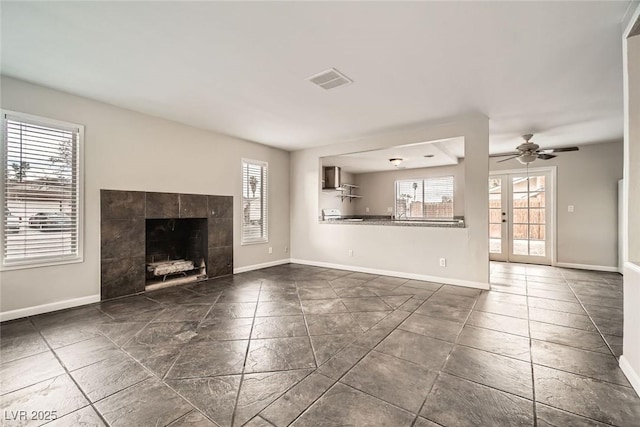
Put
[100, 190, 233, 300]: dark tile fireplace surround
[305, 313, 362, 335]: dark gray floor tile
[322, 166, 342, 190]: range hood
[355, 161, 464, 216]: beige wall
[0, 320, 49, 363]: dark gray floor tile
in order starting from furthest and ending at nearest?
1. [355, 161, 464, 216]: beige wall
2. [322, 166, 342, 190]: range hood
3. [100, 190, 233, 300]: dark tile fireplace surround
4. [305, 313, 362, 335]: dark gray floor tile
5. [0, 320, 49, 363]: dark gray floor tile

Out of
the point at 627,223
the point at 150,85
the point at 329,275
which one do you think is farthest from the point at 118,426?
the point at 329,275

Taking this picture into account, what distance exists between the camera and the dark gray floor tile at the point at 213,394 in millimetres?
1535

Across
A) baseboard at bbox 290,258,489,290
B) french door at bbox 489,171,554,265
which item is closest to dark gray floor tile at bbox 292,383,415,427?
baseboard at bbox 290,258,489,290

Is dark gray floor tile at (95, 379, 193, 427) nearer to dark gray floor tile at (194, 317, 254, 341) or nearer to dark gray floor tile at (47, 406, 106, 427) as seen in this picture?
dark gray floor tile at (47, 406, 106, 427)

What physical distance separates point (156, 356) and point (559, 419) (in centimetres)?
260

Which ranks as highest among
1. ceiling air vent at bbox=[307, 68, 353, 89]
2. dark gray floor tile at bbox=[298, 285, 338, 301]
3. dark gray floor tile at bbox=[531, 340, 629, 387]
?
ceiling air vent at bbox=[307, 68, 353, 89]

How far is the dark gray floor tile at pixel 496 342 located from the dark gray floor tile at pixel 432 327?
8cm

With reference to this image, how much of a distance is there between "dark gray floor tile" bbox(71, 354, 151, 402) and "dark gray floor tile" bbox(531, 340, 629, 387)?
2849mm

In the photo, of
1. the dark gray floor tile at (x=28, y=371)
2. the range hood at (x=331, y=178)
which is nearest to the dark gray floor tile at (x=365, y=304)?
the dark gray floor tile at (x=28, y=371)

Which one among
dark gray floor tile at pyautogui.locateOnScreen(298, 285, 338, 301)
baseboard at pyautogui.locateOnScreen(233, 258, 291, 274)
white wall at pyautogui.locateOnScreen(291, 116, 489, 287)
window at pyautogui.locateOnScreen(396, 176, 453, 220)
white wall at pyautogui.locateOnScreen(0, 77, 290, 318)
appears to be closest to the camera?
white wall at pyautogui.locateOnScreen(0, 77, 290, 318)

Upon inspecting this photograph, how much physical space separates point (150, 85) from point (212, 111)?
86 cm

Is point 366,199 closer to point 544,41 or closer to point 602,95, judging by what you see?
point 602,95

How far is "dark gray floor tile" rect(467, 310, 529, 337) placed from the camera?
2.65m

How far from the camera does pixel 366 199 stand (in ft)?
28.3
